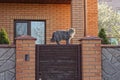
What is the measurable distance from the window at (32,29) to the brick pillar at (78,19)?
208 centimetres

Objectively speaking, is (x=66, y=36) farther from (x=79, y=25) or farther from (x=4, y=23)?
(x=4, y=23)

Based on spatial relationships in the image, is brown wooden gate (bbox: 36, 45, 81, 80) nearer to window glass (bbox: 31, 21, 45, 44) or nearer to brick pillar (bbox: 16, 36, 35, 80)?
brick pillar (bbox: 16, 36, 35, 80)

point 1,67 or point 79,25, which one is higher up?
point 79,25

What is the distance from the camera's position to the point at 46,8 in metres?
13.6

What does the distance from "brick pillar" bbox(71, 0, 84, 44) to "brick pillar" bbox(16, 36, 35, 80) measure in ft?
8.86

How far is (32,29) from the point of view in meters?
13.9

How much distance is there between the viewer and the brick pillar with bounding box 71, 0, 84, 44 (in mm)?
11930

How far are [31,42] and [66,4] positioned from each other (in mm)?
4388

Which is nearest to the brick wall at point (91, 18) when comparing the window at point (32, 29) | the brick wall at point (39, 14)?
the brick wall at point (39, 14)

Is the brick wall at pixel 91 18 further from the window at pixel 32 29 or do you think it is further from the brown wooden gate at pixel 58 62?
the brown wooden gate at pixel 58 62

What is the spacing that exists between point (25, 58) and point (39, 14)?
433 centimetres

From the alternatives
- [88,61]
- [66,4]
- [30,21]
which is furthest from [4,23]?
[88,61]

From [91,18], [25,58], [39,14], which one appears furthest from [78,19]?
[25,58]

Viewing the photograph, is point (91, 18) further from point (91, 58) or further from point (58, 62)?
point (58, 62)
